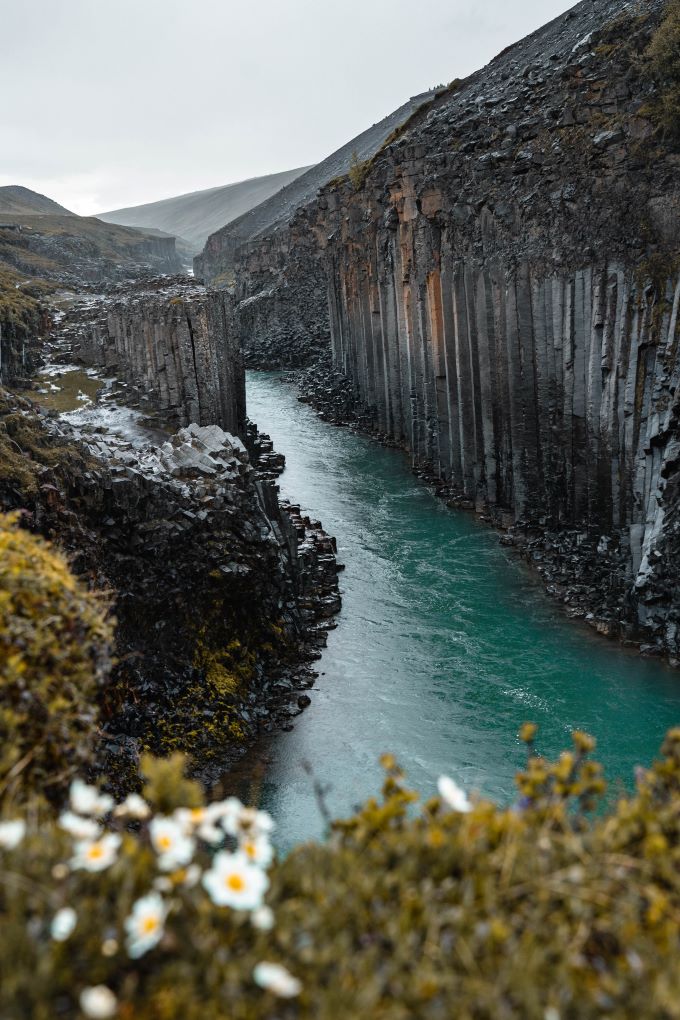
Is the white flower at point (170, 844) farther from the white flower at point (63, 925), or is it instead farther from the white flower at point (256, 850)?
the white flower at point (63, 925)

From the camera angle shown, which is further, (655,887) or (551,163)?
(551,163)

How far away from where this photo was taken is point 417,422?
29531 mm

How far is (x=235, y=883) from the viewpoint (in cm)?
329

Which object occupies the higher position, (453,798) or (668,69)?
(668,69)

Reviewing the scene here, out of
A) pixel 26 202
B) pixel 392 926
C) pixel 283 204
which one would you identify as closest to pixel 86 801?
pixel 392 926

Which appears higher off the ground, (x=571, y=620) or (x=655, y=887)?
(x=655, y=887)

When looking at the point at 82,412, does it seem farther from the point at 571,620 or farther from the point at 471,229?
the point at 571,620

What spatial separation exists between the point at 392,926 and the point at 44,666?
111 inches

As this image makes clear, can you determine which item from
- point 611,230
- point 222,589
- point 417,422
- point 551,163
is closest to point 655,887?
point 222,589

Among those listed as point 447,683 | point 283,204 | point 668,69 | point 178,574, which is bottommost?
point 447,683

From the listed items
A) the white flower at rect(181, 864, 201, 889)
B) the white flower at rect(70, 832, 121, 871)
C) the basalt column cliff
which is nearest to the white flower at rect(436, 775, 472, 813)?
the white flower at rect(181, 864, 201, 889)

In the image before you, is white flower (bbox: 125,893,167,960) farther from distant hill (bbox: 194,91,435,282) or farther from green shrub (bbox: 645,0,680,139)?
distant hill (bbox: 194,91,435,282)

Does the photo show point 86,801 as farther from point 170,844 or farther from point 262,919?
point 262,919

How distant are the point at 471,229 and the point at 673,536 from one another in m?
11.9
